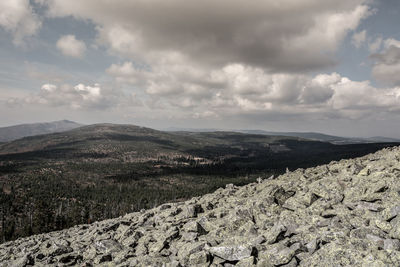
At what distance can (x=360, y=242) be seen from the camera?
1459 cm

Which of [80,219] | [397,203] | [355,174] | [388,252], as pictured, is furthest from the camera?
[80,219]

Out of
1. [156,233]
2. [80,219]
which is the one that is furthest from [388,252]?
[80,219]

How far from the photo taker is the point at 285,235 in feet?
58.1

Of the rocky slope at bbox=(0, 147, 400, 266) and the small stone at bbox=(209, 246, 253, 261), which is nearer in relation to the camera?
the rocky slope at bbox=(0, 147, 400, 266)

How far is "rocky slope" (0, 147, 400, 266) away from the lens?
1455 cm

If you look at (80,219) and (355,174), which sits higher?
(355,174)

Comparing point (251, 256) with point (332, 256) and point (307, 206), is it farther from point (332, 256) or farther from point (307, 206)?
point (307, 206)

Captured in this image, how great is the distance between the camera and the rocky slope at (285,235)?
1455cm

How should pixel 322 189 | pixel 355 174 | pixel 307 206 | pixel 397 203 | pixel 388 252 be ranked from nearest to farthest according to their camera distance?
pixel 388 252 < pixel 397 203 < pixel 307 206 < pixel 322 189 < pixel 355 174

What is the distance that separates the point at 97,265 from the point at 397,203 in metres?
28.7

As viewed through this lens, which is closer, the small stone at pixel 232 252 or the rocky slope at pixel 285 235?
the rocky slope at pixel 285 235

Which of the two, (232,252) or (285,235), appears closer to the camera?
(232,252)

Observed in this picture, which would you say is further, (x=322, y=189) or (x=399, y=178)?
(x=322, y=189)

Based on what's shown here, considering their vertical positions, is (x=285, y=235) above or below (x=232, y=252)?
above
